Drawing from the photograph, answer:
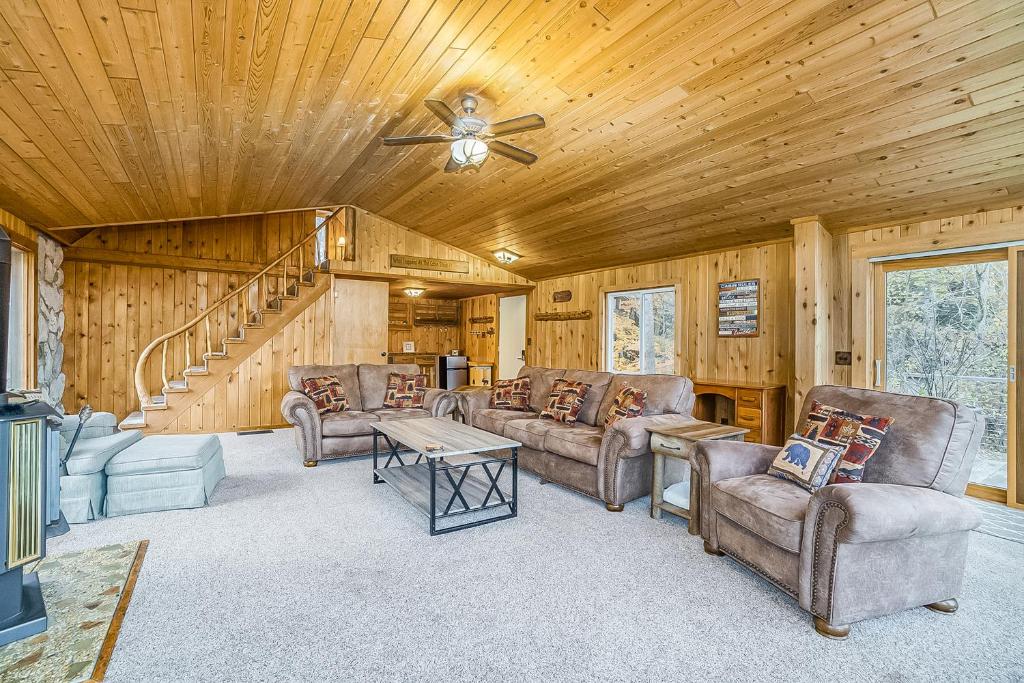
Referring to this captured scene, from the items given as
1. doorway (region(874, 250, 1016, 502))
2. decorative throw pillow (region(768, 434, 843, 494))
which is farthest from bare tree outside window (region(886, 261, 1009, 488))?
decorative throw pillow (region(768, 434, 843, 494))

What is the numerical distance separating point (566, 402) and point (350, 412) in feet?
7.44

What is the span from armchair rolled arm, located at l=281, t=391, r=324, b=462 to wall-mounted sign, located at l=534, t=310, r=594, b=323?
12.3ft

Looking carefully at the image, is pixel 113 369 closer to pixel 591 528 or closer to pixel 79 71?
pixel 79 71

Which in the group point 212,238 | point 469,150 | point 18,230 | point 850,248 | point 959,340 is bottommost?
point 959,340

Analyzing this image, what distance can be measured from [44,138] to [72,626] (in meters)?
2.83

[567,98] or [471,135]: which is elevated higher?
[567,98]

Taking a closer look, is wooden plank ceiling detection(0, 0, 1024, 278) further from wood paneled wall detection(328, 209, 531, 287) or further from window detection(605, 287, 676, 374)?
wood paneled wall detection(328, 209, 531, 287)

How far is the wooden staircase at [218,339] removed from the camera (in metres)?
5.68

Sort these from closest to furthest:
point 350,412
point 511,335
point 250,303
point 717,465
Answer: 1. point 717,465
2. point 350,412
3. point 250,303
4. point 511,335

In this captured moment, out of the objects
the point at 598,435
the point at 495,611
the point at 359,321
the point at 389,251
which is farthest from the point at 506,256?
the point at 495,611

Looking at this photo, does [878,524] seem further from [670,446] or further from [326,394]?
[326,394]

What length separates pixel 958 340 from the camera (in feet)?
12.5

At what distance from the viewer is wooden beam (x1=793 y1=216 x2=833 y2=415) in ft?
13.4

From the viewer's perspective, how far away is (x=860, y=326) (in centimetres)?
420
